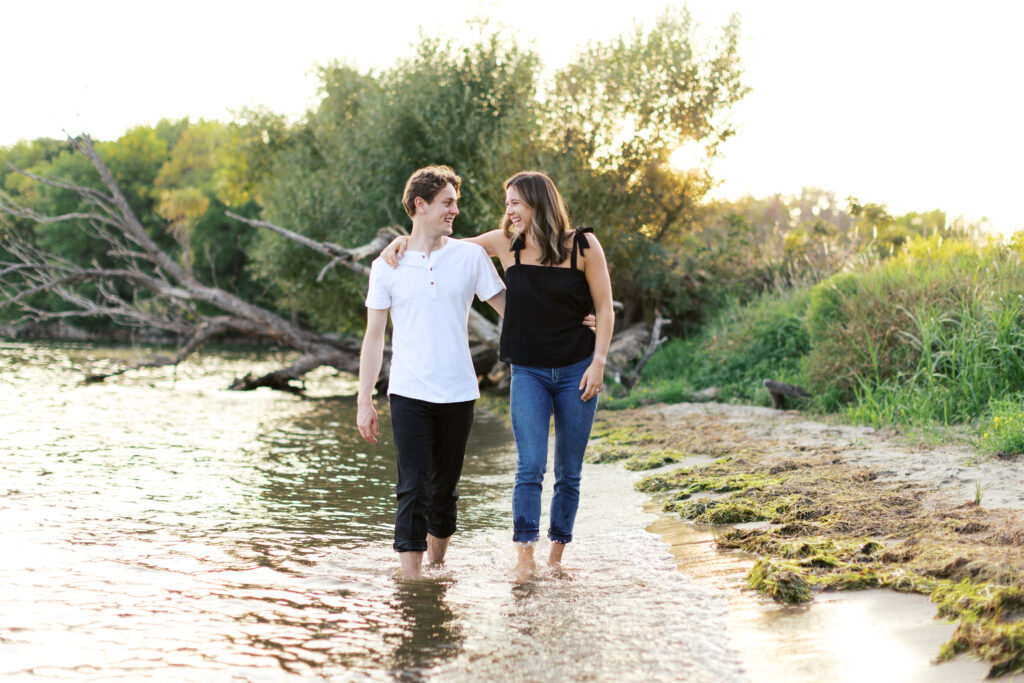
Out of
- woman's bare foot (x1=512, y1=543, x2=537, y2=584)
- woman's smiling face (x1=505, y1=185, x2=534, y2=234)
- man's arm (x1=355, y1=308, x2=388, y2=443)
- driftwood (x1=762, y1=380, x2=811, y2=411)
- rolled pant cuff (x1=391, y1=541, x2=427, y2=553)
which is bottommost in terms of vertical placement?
woman's bare foot (x1=512, y1=543, x2=537, y2=584)

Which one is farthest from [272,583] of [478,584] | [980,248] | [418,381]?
[980,248]

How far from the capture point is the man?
477 centimetres

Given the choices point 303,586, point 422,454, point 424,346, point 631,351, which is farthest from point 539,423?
point 631,351

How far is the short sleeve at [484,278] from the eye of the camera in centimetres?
496

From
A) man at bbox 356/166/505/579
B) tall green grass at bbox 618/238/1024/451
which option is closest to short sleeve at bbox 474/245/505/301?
man at bbox 356/166/505/579

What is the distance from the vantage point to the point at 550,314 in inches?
191

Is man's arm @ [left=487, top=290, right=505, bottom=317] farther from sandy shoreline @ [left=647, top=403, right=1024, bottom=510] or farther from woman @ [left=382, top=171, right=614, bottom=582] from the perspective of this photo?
sandy shoreline @ [left=647, top=403, right=1024, bottom=510]

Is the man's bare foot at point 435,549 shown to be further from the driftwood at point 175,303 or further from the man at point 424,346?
the driftwood at point 175,303

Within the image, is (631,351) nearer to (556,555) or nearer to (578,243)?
(556,555)

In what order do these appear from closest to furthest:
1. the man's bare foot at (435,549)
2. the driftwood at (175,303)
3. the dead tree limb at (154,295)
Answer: the man's bare foot at (435,549) < the driftwood at (175,303) < the dead tree limb at (154,295)

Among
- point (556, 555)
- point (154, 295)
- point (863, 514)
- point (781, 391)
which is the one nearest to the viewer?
point (556, 555)

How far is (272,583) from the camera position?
16.8 ft

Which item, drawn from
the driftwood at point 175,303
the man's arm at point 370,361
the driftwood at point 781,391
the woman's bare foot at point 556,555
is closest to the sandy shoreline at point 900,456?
the driftwood at point 781,391

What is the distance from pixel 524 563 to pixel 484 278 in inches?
64.5
